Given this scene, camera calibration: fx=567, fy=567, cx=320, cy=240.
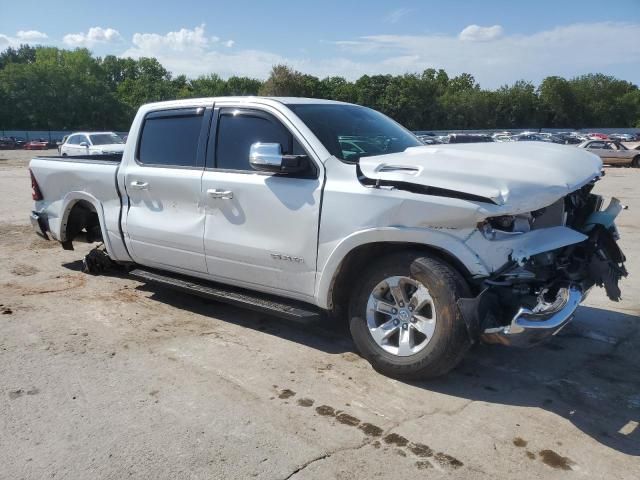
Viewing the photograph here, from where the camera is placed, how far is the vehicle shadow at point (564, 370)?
350 centimetres

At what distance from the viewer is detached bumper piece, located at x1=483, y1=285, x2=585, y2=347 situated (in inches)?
131

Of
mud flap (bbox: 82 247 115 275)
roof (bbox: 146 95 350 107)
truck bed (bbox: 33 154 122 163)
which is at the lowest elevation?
mud flap (bbox: 82 247 115 275)

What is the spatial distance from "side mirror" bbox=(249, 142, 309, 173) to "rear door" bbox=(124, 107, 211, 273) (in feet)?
2.96

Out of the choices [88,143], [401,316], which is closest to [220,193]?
[401,316]

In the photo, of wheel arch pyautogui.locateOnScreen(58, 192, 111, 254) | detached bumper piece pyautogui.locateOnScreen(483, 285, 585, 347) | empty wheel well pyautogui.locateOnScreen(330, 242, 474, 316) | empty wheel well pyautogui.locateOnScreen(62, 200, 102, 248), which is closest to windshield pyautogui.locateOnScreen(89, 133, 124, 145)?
empty wheel well pyautogui.locateOnScreen(62, 200, 102, 248)

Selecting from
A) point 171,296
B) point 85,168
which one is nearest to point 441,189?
point 171,296

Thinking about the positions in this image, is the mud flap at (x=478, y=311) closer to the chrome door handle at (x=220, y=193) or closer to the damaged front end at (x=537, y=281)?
the damaged front end at (x=537, y=281)

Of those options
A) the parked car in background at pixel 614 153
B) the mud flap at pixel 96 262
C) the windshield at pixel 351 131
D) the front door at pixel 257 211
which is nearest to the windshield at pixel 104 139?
the mud flap at pixel 96 262

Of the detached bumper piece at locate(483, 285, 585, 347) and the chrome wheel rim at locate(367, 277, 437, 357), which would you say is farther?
the chrome wheel rim at locate(367, 277, 437, 357)

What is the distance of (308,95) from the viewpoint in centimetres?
6769

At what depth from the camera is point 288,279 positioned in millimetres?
4375

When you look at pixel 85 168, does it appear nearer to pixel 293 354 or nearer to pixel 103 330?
pixel 103 330

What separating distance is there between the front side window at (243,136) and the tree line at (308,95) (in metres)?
59.6

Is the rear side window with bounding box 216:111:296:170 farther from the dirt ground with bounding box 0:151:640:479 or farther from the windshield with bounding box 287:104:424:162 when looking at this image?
the dirt ground with bounding box 0:151:640:479
